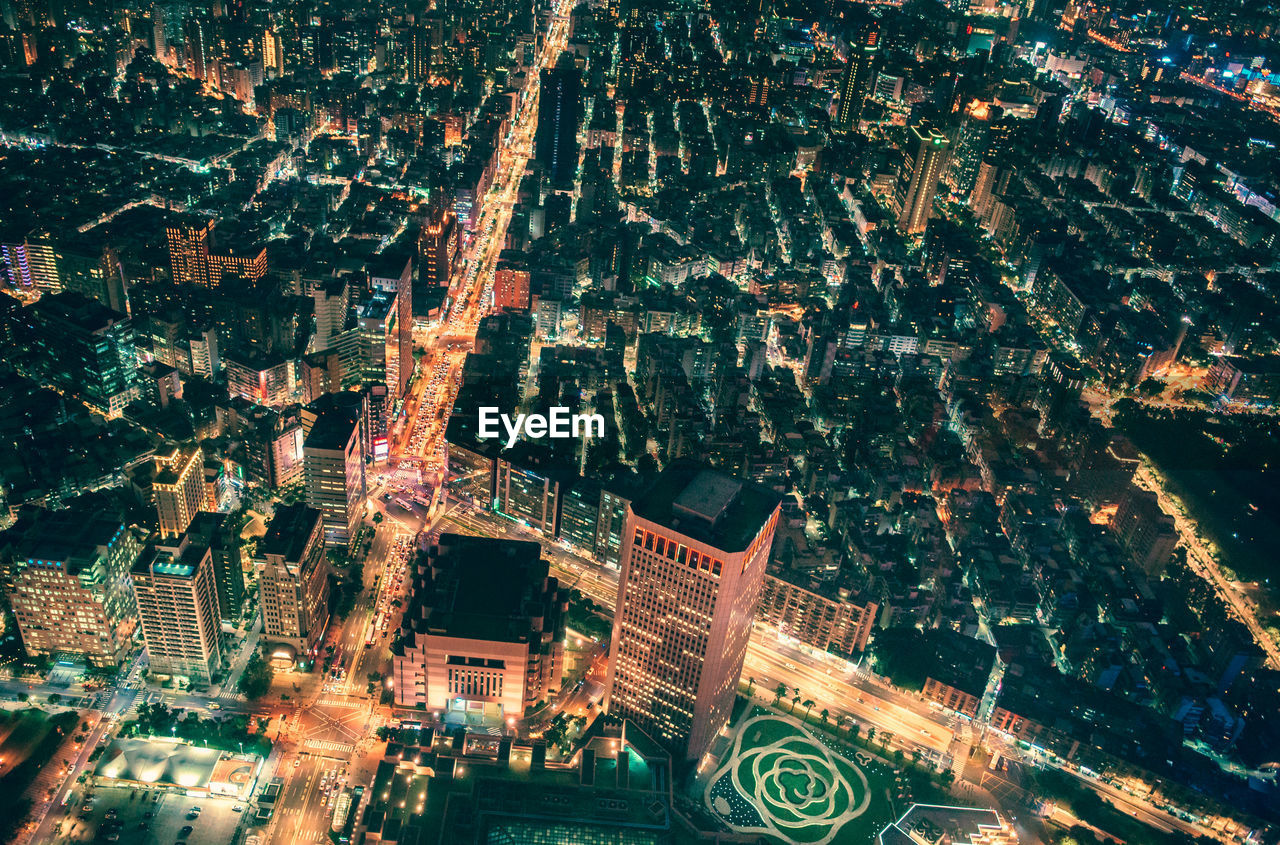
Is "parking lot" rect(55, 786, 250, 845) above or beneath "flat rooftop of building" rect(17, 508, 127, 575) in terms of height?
beneath

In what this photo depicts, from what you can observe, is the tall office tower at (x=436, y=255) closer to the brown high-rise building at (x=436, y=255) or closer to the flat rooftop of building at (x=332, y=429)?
the brown high-rise building at (x=436, y=255)

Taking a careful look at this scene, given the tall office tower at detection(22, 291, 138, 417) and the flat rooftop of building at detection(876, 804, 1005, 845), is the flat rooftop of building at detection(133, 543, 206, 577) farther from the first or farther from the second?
the flat rooftop of building at detection(876, 804, 1005, 845)

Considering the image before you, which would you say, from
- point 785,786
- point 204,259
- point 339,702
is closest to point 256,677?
point 339,702

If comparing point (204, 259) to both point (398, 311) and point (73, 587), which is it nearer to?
point (398, 311)

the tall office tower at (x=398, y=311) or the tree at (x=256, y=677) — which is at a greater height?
the tall office tower at (x=398, y=311)

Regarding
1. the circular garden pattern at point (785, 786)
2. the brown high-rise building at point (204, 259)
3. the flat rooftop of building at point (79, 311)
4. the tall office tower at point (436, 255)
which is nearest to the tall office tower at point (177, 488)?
the flat rooftop of building at point (79, 311)

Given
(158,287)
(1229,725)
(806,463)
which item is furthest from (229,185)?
(1229,725)

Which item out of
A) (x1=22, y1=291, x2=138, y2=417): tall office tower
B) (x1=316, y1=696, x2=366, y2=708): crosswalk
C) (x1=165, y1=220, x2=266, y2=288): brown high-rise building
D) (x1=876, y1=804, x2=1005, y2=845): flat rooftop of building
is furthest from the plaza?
(x1=165, y1=220, x2=266, y2=288): brown high-rise building
